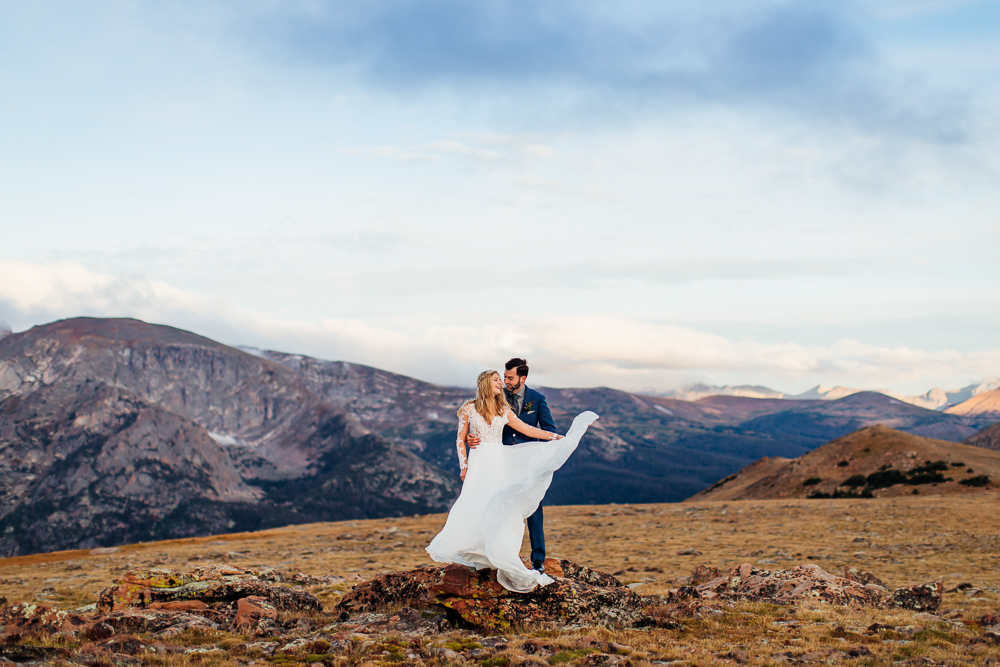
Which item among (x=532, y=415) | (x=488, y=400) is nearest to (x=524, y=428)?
(x=532, y=415)

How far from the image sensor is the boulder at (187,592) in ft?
63.6

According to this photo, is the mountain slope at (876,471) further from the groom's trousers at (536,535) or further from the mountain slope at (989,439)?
the groom's trousers at (536,535)

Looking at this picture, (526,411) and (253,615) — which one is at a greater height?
(526,411)

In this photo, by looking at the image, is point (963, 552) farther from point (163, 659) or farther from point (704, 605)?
point (163, 659)

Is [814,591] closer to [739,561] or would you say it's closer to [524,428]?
[524,428]

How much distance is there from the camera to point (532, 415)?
648 inches

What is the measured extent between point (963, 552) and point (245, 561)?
142 feet

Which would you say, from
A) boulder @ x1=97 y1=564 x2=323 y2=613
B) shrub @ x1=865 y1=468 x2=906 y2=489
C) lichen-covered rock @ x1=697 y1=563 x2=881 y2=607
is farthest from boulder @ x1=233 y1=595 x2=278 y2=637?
shrub @ x1=865 y1=468 x2=906 y2=489

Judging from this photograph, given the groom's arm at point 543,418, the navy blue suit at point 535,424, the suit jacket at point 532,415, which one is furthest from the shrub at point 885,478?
the suit jacket at point 532,415

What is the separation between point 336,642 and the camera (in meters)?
14.4

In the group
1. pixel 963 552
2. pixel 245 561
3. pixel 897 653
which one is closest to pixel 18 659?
pixel 897 653

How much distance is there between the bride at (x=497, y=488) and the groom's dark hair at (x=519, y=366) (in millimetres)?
373

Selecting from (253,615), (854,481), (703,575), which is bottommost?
(854,481)

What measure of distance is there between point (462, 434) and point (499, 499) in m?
2.07
